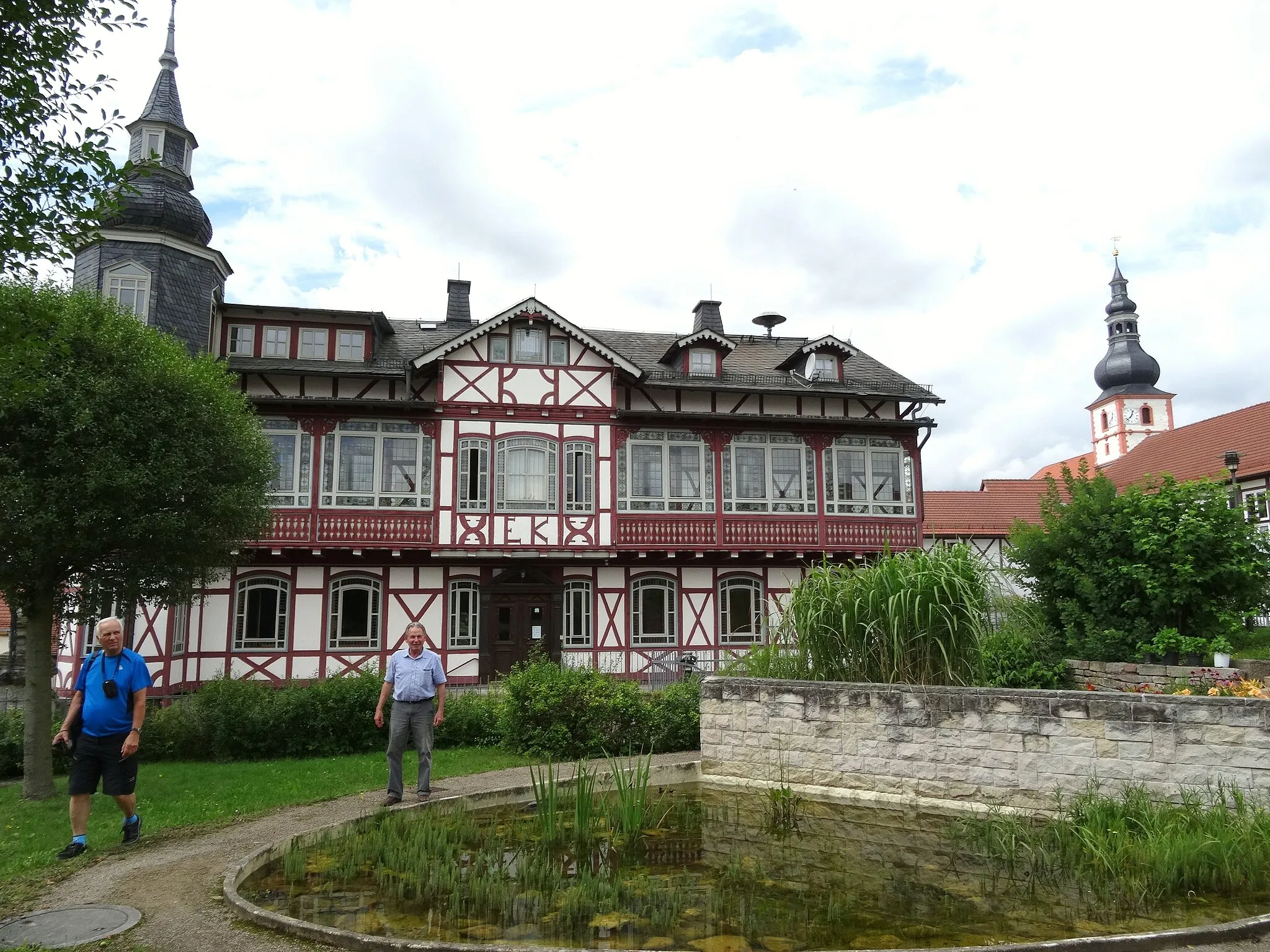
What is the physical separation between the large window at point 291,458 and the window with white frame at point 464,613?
13.1 feet

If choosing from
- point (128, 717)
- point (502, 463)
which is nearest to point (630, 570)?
point (502, 463)

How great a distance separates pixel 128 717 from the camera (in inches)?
297

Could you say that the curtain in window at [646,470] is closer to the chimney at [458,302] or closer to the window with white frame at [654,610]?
the window with white frame at [654,610]

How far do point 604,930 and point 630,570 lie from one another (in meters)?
Result: 16.5

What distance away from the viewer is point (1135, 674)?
1164 centimetres

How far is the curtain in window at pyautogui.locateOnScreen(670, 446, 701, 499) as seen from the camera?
2209 cm

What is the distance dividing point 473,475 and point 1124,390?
6290 centimetres

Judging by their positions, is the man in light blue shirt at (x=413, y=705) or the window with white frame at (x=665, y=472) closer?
the man in light blue shirt at (x=413, y=705)

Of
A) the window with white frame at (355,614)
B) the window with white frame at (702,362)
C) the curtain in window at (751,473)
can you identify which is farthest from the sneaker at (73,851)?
the window with white frame at (702,362)

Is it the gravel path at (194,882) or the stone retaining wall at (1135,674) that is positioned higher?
the stone retaining wall at (1135,674)

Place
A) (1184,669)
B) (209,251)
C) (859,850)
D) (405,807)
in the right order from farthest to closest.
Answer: (209,251) < (1184,669) < (405,807) < (859,850)

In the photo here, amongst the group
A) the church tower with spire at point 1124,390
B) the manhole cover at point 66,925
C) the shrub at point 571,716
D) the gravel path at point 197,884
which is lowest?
the gravel path at point 197,884

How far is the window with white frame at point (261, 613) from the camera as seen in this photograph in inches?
789

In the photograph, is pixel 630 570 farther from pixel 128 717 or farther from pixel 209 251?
pixel 128 717
